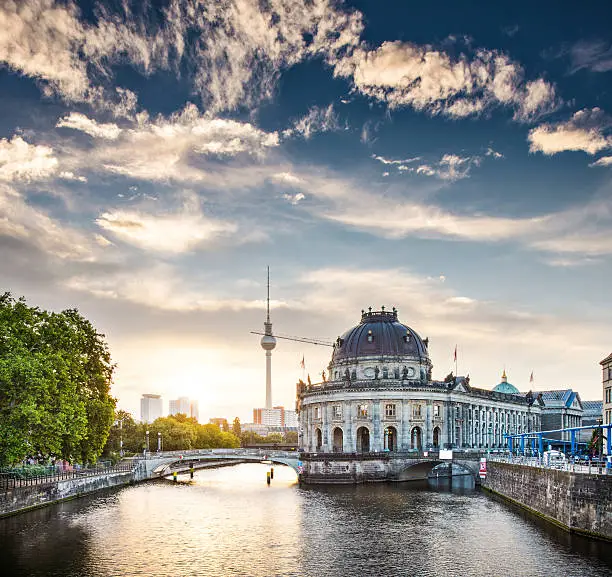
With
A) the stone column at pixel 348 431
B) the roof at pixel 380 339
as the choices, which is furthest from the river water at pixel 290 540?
the roof at pixel 380 339

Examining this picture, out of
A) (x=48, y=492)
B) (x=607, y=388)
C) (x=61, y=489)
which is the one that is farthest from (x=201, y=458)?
(x=607, y=388)

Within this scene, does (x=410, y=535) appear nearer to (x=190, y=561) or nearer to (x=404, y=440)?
(x=190, y=561)

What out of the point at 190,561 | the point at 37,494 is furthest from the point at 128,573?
the point at 37,494

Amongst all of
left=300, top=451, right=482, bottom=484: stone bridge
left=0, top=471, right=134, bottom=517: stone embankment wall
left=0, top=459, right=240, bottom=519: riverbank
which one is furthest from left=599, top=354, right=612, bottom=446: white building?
left=0, top=471, right=134, bottom=517: stone embankment wall

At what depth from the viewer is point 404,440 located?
134 meters

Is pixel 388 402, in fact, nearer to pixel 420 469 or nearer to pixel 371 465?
pixel 420 469

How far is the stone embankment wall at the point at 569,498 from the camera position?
5162 centimetres

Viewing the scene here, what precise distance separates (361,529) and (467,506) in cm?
2133

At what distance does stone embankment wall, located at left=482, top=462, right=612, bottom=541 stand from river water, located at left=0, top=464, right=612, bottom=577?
1.30 metres

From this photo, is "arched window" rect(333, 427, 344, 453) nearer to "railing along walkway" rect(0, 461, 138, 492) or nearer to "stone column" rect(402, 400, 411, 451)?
"stone column" rect(402, 400, 411, 451)

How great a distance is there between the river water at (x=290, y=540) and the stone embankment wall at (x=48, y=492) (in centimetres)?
139

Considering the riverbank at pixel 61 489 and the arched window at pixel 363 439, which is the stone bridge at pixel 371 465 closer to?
the arched window at pixel 363 439

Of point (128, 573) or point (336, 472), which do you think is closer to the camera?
point (128, 573)

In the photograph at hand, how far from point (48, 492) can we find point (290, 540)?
30.1m
